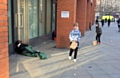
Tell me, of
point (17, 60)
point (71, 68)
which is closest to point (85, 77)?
point (71, 68)

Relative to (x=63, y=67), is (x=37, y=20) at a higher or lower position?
higher

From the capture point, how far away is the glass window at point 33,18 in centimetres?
1122

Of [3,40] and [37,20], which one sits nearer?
[3,40]

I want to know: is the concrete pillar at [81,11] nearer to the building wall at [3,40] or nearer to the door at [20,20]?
the door at [20,20]

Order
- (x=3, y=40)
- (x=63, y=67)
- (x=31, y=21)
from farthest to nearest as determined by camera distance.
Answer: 1. (x=31, y=21)
2. (x=63, y=67)
3. (x=3, y=40)

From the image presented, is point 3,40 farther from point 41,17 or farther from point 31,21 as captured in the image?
point 41,17

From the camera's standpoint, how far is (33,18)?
11766 millimetres

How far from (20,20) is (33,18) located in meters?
2.11

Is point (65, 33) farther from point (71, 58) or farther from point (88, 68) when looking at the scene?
point (88, 68)

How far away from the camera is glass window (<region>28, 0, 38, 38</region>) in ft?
36.8

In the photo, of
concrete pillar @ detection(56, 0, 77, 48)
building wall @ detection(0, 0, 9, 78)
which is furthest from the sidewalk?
building wall @ detection(0, 0, 9, 78)

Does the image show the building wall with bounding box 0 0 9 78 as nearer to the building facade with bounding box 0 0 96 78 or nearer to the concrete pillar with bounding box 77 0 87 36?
the building facade with bounding box 0 0 96 78

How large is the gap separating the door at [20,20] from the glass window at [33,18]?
726mm

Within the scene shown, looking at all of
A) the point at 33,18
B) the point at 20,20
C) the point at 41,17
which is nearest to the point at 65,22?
the point at 33,18
